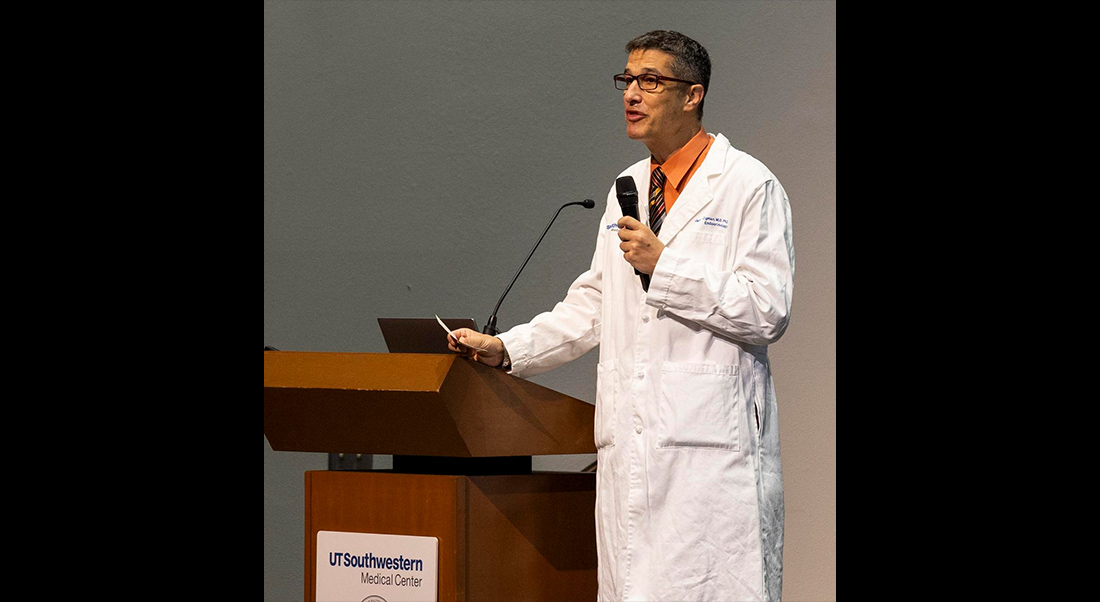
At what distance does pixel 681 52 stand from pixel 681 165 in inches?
10.7

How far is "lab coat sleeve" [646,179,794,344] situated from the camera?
8.45ft

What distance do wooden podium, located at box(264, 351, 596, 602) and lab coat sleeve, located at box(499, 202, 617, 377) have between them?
4.6 inches

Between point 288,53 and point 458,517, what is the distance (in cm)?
271

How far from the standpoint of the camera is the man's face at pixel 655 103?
283 cm

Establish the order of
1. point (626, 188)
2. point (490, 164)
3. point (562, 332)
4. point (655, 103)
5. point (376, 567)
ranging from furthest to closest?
point (490, 164) < point (562, 332) < point (655, 103) < point (376, 567) < point (626, 188)

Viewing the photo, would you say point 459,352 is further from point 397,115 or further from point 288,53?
point 288,53

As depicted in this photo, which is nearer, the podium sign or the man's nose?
the podium sign

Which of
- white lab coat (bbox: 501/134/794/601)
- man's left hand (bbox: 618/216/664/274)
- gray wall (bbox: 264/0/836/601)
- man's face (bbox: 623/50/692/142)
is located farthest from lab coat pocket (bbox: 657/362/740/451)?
gray wall (bbox: 264/0/836/601)

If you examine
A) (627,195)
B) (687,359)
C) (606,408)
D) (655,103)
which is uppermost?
(655,103)

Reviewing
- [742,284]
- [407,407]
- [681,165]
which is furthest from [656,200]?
[407,407]

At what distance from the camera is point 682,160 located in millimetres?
2861

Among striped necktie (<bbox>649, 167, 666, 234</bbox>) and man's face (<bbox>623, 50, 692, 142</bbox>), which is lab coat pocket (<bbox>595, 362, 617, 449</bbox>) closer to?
striped necktie (<bbox>649, 167, 666, 234</bbox>)

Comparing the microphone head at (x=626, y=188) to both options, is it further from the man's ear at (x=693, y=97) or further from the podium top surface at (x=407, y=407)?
the podium top surface at (x=407, y=407)

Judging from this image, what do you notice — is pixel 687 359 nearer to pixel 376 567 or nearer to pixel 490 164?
pixel 376 567
